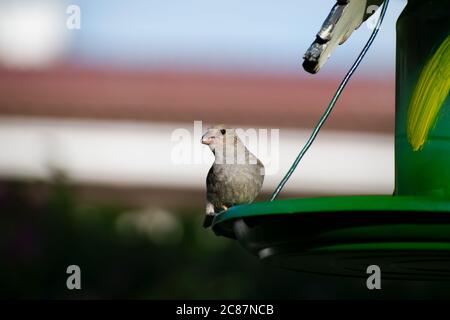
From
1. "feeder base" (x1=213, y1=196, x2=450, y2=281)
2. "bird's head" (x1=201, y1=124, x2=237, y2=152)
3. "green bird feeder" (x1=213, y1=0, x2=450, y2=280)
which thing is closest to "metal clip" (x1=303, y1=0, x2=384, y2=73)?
"green bird feeder" (x1=213, y1=0, x2=450, y2=280)

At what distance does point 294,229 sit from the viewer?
275 centimetres

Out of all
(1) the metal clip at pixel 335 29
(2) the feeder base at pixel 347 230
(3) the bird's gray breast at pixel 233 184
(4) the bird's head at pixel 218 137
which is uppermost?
(4) the bird's head at pixel 218 137

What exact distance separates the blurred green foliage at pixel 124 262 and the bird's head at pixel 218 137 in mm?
844

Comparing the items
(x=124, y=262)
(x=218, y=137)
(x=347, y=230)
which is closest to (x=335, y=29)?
(x=347, y=230)

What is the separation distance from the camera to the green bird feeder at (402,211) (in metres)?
2.62

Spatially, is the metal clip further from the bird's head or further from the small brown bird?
the bird's head

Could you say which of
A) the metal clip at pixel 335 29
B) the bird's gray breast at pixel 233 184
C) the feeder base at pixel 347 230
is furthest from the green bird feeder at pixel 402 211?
the bird's gray breast at pixel 233 184

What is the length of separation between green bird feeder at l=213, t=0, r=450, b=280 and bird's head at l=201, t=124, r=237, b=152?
0.93 m

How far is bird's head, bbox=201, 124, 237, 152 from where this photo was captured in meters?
4.13

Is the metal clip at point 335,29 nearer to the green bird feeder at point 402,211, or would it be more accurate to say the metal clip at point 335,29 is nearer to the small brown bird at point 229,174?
the green bird feeder at point 402,211

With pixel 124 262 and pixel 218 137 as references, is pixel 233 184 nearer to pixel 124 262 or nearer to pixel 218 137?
pixel 218 137

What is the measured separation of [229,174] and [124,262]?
49.8 inches

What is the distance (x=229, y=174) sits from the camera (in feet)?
13.1

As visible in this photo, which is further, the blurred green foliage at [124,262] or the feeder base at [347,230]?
the blurred green foliage at [124,262]
